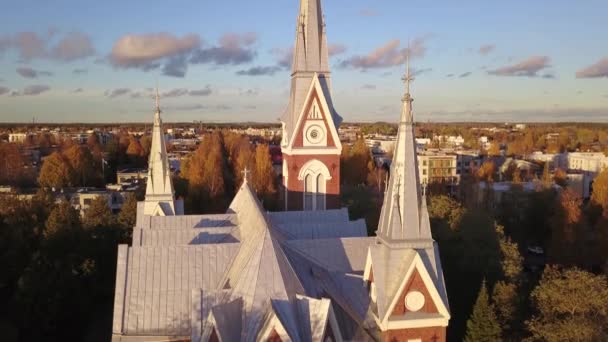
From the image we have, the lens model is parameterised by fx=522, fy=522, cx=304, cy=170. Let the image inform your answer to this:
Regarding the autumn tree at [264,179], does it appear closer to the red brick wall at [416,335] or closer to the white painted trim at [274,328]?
the red brick wall at [416,335]

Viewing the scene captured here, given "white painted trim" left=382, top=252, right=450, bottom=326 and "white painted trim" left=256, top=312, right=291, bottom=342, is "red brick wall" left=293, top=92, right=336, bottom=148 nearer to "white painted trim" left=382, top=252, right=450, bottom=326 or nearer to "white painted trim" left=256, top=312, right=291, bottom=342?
"white painted trim" left=382, top=252, right=450, bottom=326

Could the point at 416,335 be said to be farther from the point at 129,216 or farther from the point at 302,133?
the point at 129,216

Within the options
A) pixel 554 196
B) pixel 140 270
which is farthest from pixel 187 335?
pixel 554 196

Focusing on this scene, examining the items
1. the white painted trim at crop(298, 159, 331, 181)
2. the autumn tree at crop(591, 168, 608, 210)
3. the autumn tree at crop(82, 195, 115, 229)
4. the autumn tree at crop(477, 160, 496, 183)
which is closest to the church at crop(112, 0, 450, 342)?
the white painted trim at crop(298, 159, 331, 181)

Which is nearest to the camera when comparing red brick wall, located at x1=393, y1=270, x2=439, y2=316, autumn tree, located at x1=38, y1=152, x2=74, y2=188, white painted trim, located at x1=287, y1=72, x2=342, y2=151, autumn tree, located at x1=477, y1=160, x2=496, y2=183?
red brick wall, located at x1=393, y1=270, x2=439, y2=316

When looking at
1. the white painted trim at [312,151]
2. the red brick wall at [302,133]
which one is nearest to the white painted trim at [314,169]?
the white painted trim at [312,151]

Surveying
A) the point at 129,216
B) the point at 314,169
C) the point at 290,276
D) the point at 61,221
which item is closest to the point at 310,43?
the point at 314,169

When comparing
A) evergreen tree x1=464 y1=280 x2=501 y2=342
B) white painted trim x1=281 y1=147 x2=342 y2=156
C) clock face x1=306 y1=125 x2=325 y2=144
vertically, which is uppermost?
clock face x1=306 y1=125 x2=325 y2=144
